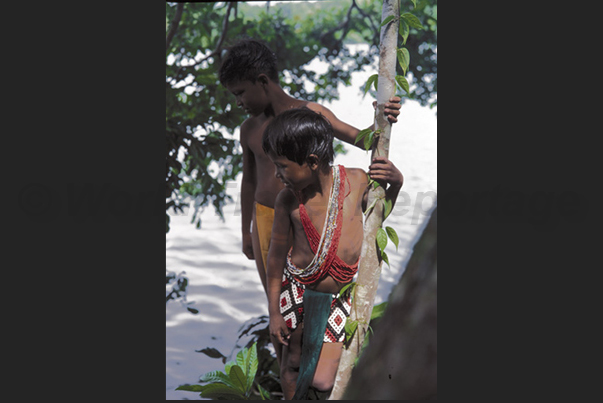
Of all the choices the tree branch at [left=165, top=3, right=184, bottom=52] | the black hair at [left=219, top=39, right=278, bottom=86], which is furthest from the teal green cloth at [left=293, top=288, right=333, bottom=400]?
the tree branch at [left=165, top=3, right=184, bottom=52]

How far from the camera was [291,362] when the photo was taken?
2.48 metres

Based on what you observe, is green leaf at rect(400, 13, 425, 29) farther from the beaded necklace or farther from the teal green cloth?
the teal green cloth

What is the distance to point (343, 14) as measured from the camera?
3.18 m

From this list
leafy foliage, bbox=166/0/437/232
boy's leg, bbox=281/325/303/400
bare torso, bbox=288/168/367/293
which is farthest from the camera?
leafy foliage, bbox=166/0/437/232

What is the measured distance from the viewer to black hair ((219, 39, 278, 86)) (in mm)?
2562

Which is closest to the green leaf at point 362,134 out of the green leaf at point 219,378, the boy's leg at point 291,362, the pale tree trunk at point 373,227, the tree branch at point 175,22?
the pale tree trunk at point 373,227

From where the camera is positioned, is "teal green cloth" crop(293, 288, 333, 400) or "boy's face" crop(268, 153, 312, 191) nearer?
"boy's face" crop(268, 153, 312, 191)

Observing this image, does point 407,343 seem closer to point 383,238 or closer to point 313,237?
point 383,238

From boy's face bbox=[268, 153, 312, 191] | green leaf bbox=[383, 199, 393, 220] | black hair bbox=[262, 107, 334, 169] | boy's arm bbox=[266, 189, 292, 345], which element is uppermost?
black hair bbox=[262, 107, 334, 169]

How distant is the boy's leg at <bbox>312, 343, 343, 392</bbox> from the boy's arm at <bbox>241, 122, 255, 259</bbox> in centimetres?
70

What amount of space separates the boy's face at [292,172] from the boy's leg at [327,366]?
2.01ft

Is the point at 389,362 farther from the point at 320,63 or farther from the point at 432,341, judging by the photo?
the point at 320,63

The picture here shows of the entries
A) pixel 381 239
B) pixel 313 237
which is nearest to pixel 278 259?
pixel 313 237

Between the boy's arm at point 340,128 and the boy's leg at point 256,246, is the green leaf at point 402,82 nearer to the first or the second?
the boy's arm at point 340,128
